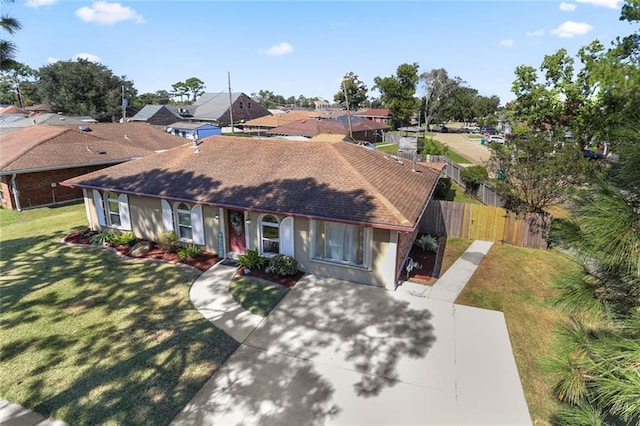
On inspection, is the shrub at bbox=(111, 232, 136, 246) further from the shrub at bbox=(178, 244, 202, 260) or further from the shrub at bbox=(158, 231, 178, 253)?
the shrub at bbox=(178, 244, 202, 260)

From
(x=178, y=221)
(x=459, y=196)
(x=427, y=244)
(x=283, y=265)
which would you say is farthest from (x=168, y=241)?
(x=459, y=196)

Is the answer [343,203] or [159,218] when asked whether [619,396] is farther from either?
[159,218]

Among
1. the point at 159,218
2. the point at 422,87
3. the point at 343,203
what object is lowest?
the point at 159,218

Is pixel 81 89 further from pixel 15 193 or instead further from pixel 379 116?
pixel 379 116

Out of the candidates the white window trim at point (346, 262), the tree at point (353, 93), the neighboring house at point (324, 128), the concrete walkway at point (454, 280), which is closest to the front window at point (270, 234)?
the white window trim at point (346, 262)

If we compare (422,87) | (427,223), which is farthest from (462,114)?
(427,223)

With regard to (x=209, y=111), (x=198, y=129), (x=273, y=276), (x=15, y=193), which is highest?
(x=209, y=111)
